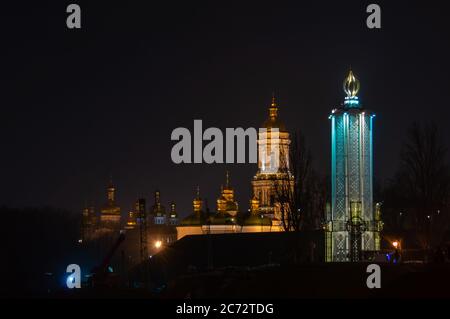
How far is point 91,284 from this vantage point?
75.3 m

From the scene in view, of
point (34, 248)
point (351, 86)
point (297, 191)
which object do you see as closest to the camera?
point (297, 191)

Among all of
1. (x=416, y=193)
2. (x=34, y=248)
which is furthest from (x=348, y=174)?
(x=34, y=248)

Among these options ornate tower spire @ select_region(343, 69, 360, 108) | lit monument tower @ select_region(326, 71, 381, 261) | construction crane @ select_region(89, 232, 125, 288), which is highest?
ornate tower spire @ select_region(343, 69, 360, 108)

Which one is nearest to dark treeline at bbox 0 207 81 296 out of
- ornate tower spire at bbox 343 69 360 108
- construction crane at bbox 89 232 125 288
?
construction crane at bbox 89 232 125 288

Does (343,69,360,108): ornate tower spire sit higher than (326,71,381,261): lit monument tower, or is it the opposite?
(343,69,360,108): ornate tower spire

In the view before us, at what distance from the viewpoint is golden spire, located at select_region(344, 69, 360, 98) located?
86500 mm

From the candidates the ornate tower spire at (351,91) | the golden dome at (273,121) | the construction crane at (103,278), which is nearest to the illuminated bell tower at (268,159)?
the golden dome at (273,121)

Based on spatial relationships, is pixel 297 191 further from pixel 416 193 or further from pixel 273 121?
pixel 273 121

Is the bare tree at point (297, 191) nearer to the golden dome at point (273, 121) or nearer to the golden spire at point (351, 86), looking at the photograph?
the golden spire at point (351, 86)

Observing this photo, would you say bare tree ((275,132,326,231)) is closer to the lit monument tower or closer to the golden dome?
the lit monument tower

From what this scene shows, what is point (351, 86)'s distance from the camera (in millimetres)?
86938
